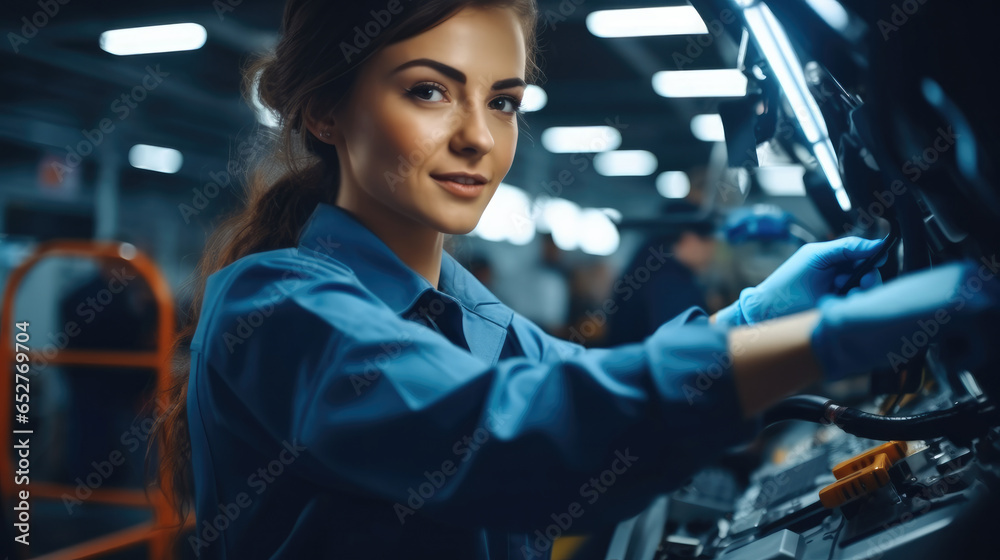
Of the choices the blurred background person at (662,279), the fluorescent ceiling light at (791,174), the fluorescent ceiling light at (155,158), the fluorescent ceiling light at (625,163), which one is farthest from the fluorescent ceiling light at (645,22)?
the fluorescent ceiling light at (155,158)

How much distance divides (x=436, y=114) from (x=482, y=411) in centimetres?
39

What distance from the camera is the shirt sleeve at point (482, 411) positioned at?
0.56 m

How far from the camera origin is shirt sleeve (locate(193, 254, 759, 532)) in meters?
0.56

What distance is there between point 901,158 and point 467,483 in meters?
0.53

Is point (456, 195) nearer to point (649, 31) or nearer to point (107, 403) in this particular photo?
point (107, 403)

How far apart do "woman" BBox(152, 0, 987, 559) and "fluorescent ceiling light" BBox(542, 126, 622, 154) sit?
801 centimetres

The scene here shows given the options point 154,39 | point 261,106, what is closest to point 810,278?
point 261,106

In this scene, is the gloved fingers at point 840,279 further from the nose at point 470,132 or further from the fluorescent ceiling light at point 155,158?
the fluorescent ceiling light at point 155,158

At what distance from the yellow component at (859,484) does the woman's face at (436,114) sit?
1.98ft

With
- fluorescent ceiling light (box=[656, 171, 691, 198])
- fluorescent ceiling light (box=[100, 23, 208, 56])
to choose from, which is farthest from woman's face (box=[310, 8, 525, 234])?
fluorescent ceiling light (box=[656, 171, 691, 198])

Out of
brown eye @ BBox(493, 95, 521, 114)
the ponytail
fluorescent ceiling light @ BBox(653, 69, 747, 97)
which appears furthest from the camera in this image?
fluorescent ceiling light @ BBox(653, 69, 747, 97)

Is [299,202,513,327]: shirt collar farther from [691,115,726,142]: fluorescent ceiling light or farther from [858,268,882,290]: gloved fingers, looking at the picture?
[691,115,726,142]: fluorescent ceiling light

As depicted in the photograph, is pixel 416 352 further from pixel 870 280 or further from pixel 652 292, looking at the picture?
pixel 652 292

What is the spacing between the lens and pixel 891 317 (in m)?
0.53
